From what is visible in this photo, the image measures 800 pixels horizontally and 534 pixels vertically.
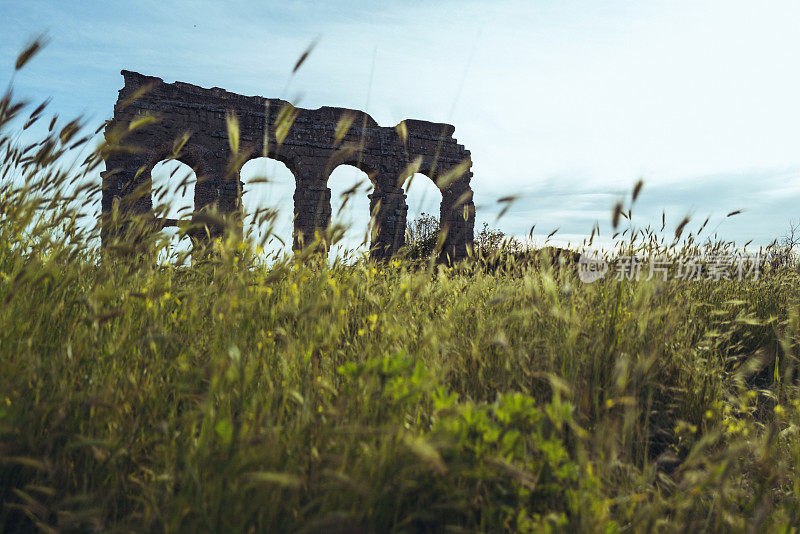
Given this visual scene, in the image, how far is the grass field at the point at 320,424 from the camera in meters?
1.29

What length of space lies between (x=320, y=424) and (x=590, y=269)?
3271 millimetres

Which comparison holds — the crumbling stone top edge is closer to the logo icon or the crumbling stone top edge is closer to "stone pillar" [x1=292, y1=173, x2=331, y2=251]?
"stone pillar" [x1=292, y1=173, x2=331, y2=251]

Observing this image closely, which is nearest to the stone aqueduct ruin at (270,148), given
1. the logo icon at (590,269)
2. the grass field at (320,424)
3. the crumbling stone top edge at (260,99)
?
the crumbling stone top edge at (260,99)

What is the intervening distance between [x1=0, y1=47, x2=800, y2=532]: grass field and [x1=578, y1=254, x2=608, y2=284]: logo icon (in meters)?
0.62

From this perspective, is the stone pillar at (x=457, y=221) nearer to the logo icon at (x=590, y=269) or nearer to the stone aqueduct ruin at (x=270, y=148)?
the stone aqueduct ruin at (x=270, y=148)

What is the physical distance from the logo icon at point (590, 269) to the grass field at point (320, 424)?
62 cm

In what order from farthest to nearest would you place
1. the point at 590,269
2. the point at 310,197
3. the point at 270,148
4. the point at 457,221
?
the point at 457,221 < the point at 310,197 < the point at 270,148 < the point at 590,269

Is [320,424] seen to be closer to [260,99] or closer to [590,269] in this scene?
[590,269]

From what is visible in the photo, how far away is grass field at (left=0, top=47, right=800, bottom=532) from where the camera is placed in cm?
129

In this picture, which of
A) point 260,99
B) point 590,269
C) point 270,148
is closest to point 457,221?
point 270,148

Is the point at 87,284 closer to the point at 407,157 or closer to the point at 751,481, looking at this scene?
the point at 751,481

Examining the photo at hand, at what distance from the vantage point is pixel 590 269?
169 inches

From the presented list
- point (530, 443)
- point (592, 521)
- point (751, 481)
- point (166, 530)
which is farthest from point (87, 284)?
point (751, 481)

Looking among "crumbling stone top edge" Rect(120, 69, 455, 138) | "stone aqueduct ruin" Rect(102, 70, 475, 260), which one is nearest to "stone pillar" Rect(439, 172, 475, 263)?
"stone aqueduct ruin" Rect(102, 70, 475, 260)
